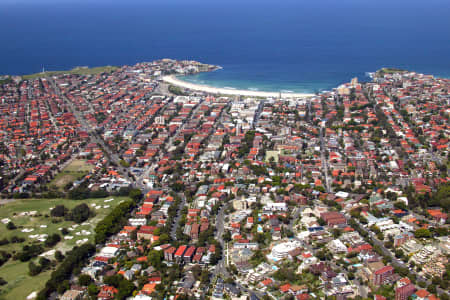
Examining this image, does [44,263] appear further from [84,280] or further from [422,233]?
[422,233]

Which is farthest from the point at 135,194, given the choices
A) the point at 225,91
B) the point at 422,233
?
the point at 225,91

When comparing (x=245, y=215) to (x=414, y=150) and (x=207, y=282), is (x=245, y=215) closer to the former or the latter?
(x=207, y=282)

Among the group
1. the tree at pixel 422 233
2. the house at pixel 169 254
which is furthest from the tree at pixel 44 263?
the tree at pixel 422 233

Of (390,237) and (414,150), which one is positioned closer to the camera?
(390,237)

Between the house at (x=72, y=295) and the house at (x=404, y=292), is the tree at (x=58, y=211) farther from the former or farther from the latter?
the house at (x=404, y=292)

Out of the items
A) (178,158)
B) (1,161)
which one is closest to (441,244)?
(178,158)

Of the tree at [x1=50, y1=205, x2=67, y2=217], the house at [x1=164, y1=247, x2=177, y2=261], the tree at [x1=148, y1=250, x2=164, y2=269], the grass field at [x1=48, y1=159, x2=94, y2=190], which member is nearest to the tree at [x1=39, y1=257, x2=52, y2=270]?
the tree at [x1=50, y1=205, x2=67, y2=217]

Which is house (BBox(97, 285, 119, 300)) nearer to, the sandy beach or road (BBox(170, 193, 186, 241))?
road (BBox(170, 193, 186, 241))
